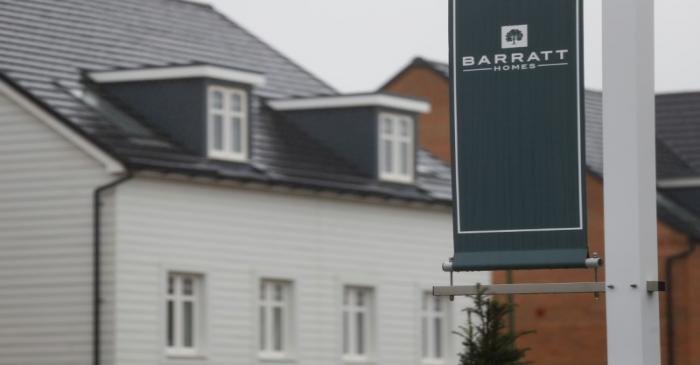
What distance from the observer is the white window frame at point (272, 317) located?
37.6 meters

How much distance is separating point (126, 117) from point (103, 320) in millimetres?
4214

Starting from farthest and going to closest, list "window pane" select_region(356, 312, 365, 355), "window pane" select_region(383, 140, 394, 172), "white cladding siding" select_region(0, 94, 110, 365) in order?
"window pane" select_region(383, 140, 394, 172) → "window pane" select_region(356, 312, 365, 355) → "white cladding siding" select_region(0, 94, 110, 365)

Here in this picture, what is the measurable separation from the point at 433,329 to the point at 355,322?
255 cm

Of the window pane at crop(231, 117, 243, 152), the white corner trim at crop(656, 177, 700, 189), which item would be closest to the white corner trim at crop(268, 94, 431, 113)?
the window pane at crop(231, 117, 243, 152)

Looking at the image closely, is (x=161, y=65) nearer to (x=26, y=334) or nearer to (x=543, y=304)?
(x=26, y=334)

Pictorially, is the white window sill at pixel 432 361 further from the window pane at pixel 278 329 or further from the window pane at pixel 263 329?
the window pane at pixel 263 329

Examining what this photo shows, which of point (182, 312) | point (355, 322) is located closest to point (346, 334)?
point (355, 322)

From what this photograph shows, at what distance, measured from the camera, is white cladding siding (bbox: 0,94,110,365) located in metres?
34.5

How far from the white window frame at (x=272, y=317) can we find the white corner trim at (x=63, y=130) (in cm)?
487

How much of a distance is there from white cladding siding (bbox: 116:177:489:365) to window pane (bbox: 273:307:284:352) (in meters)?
0.30

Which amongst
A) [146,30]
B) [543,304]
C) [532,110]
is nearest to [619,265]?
[532,110]

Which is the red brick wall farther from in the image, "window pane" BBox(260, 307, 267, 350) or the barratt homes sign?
the barratt homes sign

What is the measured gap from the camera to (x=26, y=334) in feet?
114

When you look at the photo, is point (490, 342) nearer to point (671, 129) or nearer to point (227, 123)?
point (227, 123)
